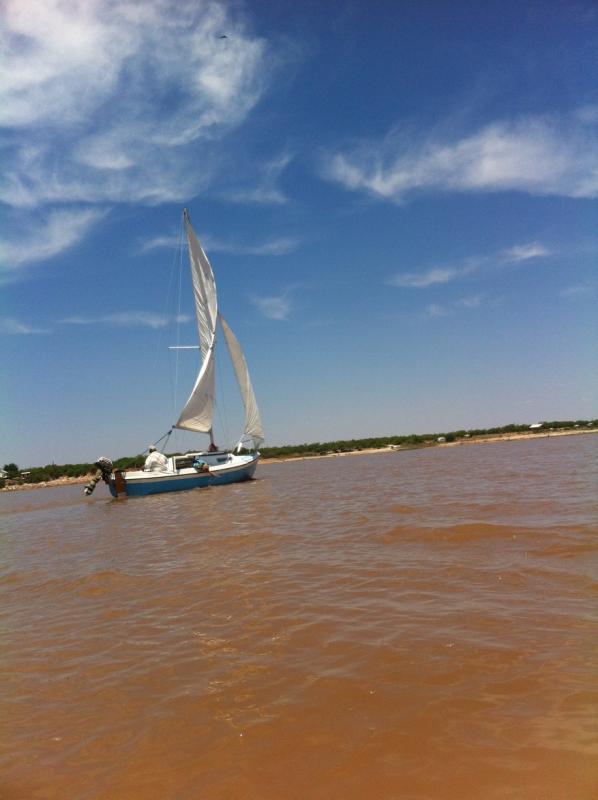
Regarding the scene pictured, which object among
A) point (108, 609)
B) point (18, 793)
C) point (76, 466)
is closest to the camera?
point (18, 793)

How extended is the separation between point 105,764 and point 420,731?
6.17ft

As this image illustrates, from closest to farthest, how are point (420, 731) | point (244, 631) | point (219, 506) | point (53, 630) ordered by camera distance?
point (420, 731) < point (244, 631) < point (53, 630) < point (219, 506)

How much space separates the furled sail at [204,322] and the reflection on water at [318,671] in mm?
21468

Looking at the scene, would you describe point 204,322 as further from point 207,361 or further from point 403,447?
point 403,447

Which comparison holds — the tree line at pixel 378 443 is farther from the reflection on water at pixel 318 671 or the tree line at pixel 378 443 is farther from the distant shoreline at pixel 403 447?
the reflection on water at pixel 318 671

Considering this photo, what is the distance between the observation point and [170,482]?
1058 inches

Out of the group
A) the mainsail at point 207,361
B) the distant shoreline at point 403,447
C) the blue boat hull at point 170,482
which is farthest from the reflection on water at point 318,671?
the distant shoreline at point 403,447

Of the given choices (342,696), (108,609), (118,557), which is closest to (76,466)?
(118,557)

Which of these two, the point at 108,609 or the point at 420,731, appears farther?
the point at 108,609

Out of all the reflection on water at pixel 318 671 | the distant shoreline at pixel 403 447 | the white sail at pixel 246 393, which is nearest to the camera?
the reflection on water at pixel 318 671

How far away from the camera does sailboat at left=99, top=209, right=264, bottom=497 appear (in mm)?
26688

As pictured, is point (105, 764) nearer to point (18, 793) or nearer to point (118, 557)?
point (18, 793)

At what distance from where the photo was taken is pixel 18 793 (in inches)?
113

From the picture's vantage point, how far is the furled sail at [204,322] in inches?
1190
